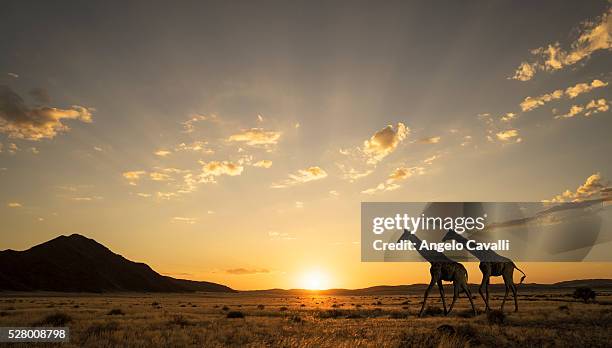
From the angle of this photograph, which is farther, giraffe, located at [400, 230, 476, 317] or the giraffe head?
giraffe, located at [400, 230, 476, 317]

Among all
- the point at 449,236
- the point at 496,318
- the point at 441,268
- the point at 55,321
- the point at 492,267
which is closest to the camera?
the point at 496,318

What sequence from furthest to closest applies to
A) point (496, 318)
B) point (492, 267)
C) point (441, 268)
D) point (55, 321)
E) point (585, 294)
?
point (585, 294)
point (492, 267)
point (441, 268)
point (55, 321)
point (496, 318)

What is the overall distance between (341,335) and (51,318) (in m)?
17.5

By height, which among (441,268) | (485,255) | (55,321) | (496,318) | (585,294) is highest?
(485,255)

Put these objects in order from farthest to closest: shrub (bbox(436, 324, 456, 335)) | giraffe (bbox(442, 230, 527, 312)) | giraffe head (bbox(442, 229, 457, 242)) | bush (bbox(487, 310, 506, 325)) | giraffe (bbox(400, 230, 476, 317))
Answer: giraffe (bbox(442, 230, 527, 312)) → giraffe (bbox(400, 230, 476, 317)) → giraffe head (bbox(442, 229, 457, 242)) → bush (bbox(487, 310, 506, 325)) → shrub (bbox(436, 324, 456, 335))

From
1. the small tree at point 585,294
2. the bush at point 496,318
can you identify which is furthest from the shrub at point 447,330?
the small tree at point 585,294

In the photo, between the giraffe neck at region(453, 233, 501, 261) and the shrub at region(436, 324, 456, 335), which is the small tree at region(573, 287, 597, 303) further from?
the shrub at region(436, 324, 456, 335)

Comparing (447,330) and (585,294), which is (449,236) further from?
(585,294)

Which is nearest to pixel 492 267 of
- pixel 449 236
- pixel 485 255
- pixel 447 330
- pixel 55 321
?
pixel 485 255

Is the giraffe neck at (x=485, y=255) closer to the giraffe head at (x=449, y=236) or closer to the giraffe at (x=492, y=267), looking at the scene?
the giraffe at (x=492, y=267)

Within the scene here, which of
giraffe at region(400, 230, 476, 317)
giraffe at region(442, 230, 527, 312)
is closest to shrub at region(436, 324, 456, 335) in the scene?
giraffe at region(400, 230, 476, 317)

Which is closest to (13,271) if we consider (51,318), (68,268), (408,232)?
(68,268)

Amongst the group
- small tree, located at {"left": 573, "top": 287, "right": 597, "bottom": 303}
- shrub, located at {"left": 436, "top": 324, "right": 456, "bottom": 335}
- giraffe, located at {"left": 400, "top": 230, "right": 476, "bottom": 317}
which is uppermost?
giraffe, located at {"left": 400, "top": 230, "right": 476, "bottom": 317}

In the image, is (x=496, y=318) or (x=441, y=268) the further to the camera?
(x=441, y=268)
